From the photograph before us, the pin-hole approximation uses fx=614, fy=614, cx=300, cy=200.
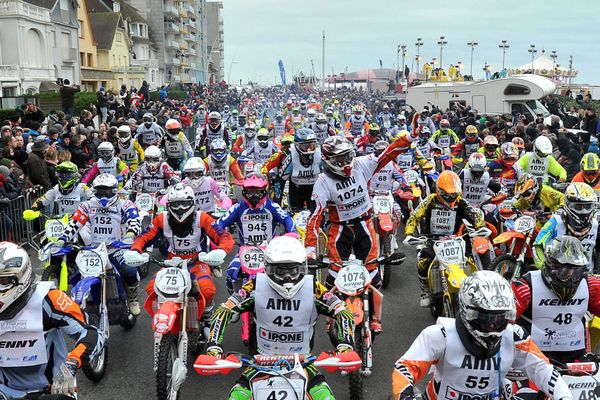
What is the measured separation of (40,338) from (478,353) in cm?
325

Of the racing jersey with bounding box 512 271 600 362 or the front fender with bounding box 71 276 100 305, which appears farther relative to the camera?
the front fender with bounding box 71 276 100 305

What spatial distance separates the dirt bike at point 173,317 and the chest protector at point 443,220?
130 inches

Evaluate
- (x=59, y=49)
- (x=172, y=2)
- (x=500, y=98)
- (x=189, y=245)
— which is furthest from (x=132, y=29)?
(x=189, y=245)

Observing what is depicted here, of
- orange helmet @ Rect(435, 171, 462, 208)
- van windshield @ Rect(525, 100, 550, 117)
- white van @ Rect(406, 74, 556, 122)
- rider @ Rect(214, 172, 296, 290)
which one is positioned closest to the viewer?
rider @ Rect(214, 172, 296, 290)

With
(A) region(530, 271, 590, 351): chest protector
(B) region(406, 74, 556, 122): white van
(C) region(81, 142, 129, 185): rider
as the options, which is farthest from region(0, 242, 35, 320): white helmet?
(B) region(406, 74, 556, 122): white van

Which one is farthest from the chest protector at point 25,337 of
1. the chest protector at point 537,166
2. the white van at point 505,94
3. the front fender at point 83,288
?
the white van at point 505,94

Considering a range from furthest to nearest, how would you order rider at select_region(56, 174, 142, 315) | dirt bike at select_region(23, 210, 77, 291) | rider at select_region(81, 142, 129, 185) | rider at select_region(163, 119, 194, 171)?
rider at select_region(163, 119, 194, 171), rider at select_region(81, 142, 129, 185), rider at select_region(56, 174, 142, 315), dirt bike at select_region(23, 210, 77, 291)

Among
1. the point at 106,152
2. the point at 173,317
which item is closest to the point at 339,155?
the point at 173,317

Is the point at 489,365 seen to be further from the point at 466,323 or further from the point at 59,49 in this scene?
the point at 59,49

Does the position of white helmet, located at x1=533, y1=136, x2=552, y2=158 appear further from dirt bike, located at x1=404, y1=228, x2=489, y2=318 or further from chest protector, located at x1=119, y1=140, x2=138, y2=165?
chest protector, located at x1=119, y1=140, x2=138, y2=165

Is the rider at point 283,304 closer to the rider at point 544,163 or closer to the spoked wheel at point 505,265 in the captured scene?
the spoked wheel at point 505,265

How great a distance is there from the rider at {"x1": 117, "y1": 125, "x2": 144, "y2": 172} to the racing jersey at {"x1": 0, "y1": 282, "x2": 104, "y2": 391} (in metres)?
10.6

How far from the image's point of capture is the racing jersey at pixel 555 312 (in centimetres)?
509

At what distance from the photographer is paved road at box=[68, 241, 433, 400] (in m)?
6.73
